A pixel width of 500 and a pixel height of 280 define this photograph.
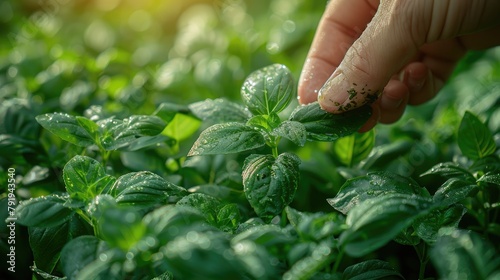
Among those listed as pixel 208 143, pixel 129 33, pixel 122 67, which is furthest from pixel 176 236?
pixel 129 33

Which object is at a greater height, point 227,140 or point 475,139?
point 227,140

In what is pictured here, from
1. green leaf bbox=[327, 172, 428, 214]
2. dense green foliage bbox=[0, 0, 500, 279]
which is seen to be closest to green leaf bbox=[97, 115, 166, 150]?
dense green foliage bbox=[0, 0, 500, 279]

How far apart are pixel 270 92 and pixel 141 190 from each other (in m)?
0.41

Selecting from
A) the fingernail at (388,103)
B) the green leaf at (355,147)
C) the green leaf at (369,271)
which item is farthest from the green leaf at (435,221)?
the fingernail at (388,103)

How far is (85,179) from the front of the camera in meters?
1.12

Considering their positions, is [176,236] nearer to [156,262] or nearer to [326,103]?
[156,262]

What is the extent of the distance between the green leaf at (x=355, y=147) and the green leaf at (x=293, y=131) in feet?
1.27

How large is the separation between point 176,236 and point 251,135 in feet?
1.18

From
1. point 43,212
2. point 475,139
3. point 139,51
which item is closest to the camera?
point 43,212

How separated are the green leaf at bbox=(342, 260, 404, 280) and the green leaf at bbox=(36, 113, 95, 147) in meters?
0.65

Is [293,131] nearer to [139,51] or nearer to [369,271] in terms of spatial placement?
[369,271]

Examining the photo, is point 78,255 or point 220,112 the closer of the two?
point 78,255

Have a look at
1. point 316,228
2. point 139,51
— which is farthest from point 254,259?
point 139,51

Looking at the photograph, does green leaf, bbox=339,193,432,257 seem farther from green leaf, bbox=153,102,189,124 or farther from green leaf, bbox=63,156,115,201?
green leaf, bbox=153,102,189,124
